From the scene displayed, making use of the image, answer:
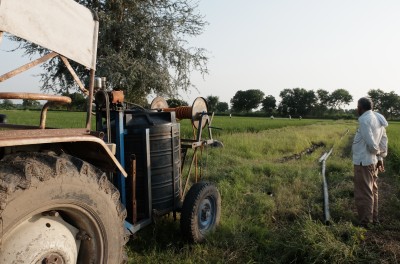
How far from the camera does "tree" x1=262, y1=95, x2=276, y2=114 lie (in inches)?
3922

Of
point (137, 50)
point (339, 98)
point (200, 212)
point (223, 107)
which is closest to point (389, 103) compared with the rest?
point (339, 98)

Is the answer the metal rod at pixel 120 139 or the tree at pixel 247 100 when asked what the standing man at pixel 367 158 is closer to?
the metal rod at pixel 120 139

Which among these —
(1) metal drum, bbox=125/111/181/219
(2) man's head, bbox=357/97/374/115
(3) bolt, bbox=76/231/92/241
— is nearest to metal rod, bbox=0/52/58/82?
(3) bolt, bbox=76/231/92/241

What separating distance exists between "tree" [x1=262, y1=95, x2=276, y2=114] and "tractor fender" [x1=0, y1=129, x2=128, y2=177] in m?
98.3

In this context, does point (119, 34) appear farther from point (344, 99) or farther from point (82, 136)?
point (344, 99)

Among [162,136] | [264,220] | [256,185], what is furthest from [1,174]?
[256,185]

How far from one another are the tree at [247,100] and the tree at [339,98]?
20.1m

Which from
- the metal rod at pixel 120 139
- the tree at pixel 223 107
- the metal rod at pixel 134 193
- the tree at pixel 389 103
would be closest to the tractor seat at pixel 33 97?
the metal rod at pixel 120 139

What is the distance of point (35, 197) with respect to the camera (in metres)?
1.85

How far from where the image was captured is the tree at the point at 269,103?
99625 mm

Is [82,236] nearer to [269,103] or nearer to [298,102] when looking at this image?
[298,102]

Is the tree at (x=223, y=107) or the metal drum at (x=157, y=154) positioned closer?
the metal drum at (x=157, y=154)

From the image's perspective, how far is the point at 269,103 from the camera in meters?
100

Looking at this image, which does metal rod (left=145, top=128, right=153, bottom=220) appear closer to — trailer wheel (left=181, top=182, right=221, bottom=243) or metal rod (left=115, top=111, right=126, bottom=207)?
metal rod (left=115, top=111, right=126, bottom=207)
